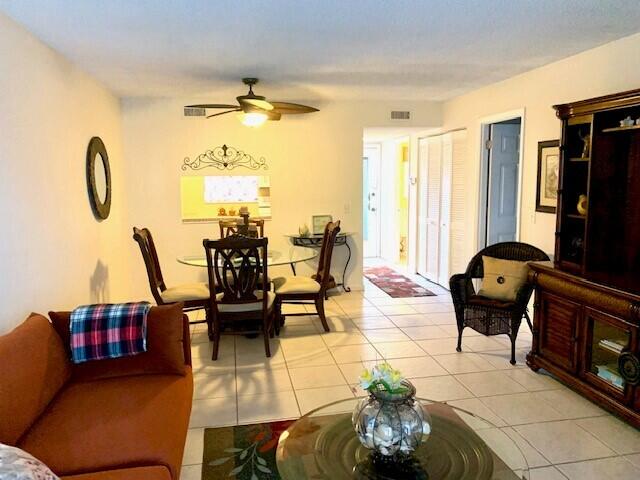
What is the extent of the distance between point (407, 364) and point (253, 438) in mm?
1472

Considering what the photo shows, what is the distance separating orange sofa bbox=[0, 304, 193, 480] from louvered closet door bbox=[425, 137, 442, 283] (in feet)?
14.2

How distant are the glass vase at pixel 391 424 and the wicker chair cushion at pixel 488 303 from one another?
214 cm

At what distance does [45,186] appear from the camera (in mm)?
3193

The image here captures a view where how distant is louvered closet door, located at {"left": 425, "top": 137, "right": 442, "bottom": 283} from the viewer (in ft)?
20.4

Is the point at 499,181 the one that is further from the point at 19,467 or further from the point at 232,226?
the point at 19,467

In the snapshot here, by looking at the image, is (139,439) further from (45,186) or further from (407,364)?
(407,364)

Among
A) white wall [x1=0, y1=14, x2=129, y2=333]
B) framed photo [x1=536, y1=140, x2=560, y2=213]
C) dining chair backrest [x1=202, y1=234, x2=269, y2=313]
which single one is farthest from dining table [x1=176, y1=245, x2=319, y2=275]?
framed photo [x1=536, y1=140, x2=560, y2=213]

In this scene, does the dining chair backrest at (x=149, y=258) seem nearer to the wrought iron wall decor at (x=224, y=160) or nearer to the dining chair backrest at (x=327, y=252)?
the dining chair backrest at (x=327, y=252)

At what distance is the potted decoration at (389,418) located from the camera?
5.80ft

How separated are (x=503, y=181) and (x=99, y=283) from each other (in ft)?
13.6

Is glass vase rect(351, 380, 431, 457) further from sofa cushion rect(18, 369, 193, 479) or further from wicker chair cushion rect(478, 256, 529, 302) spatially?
wicker chair cushion rect(478, 256, 529, 302)

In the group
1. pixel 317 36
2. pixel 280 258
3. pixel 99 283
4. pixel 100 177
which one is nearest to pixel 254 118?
pixel 280 258

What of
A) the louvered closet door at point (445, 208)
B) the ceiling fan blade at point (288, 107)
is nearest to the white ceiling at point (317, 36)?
the ceiling fan blade at point (288, 107)

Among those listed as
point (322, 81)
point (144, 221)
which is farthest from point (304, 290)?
point (144, 221)
